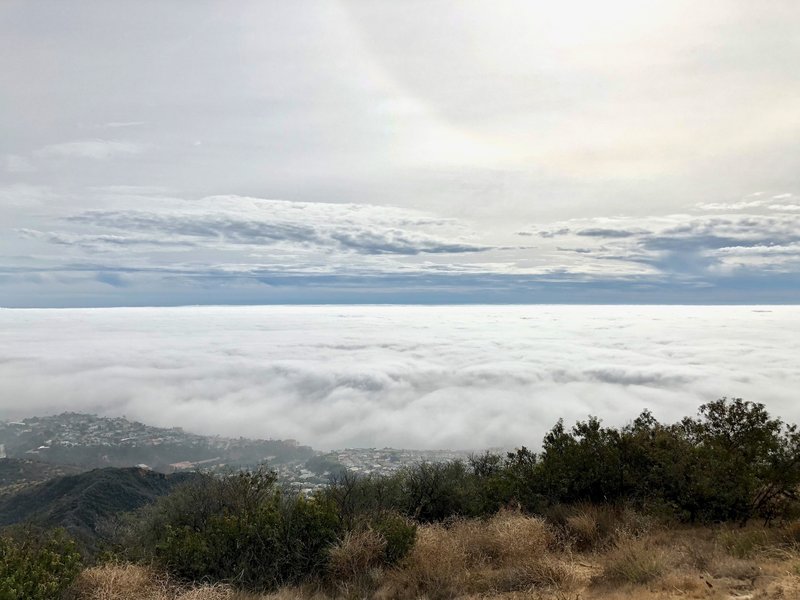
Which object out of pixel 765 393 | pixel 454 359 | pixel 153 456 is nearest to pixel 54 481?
pixel 153 456

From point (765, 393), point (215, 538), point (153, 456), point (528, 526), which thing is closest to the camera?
point (215, 538)

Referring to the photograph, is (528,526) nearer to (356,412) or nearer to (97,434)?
(356,412)

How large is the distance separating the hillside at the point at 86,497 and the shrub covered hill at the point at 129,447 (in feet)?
74.5

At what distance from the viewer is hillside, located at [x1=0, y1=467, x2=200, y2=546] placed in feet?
151

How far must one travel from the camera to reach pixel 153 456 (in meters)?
104

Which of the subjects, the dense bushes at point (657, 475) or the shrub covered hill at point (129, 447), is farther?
the shrub covered hill at point (129, 447)

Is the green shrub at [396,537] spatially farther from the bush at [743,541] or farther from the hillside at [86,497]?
the hillside at [86,497]

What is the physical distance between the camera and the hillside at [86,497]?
45969 mm

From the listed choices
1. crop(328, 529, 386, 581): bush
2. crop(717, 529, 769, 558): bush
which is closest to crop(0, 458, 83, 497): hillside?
crop(328, 529, 386, 581): bush

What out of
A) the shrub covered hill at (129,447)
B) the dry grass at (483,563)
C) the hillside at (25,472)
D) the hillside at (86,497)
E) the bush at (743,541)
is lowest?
the shrub covered hill at (129,447)

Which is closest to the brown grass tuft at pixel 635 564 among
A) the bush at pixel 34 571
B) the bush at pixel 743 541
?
the bush at pixel 743 541

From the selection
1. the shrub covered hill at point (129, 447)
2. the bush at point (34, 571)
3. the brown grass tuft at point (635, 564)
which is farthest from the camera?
the shrub covered hill at point (129, 447)

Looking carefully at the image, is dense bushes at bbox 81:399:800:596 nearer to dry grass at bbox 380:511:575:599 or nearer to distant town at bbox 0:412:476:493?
dry grass at bbox 380:511:575:599

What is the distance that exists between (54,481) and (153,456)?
160 ft
